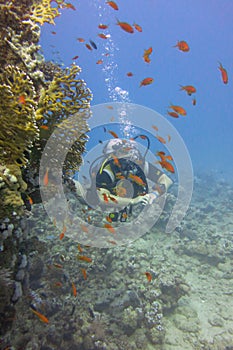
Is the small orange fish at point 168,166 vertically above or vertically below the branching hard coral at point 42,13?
below

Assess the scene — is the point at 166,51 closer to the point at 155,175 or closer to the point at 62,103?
the point at 155,175

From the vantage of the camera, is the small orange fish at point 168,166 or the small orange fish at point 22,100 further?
the small orange fish at point 168,166

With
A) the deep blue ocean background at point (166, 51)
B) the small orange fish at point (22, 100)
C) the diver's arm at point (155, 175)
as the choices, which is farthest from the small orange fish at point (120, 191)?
the deep blue ocean background at point (166, 51)

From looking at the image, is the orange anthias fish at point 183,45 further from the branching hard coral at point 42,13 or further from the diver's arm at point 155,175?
the diver's arm at point 155,175

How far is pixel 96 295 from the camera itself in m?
5.65

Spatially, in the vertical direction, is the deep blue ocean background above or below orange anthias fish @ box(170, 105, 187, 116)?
above

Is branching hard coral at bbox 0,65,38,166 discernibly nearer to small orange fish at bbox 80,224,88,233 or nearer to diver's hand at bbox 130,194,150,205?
diver's hand at bbox 130,194,150,205

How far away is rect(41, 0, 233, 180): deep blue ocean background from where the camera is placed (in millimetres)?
71125

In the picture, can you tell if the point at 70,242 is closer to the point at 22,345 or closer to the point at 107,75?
the point at 22,345

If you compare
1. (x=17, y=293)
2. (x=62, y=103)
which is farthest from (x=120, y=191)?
(x=17, y=293)

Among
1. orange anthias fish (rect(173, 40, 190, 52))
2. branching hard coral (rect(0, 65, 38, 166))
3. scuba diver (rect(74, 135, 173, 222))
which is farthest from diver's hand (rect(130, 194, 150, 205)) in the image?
orange anthias fish (rect(173, 40, 190, 52))

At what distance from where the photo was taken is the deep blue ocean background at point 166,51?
7112 cm

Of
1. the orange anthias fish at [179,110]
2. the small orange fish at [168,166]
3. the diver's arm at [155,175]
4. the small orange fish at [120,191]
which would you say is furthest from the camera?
the diver's arm at [155,175]

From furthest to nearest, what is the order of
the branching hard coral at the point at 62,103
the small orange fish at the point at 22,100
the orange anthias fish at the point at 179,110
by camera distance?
the orange anthias fish at the point at 179,110, the branching hard coral at the point at 62,103, the small orange fish at the point at 22,100
